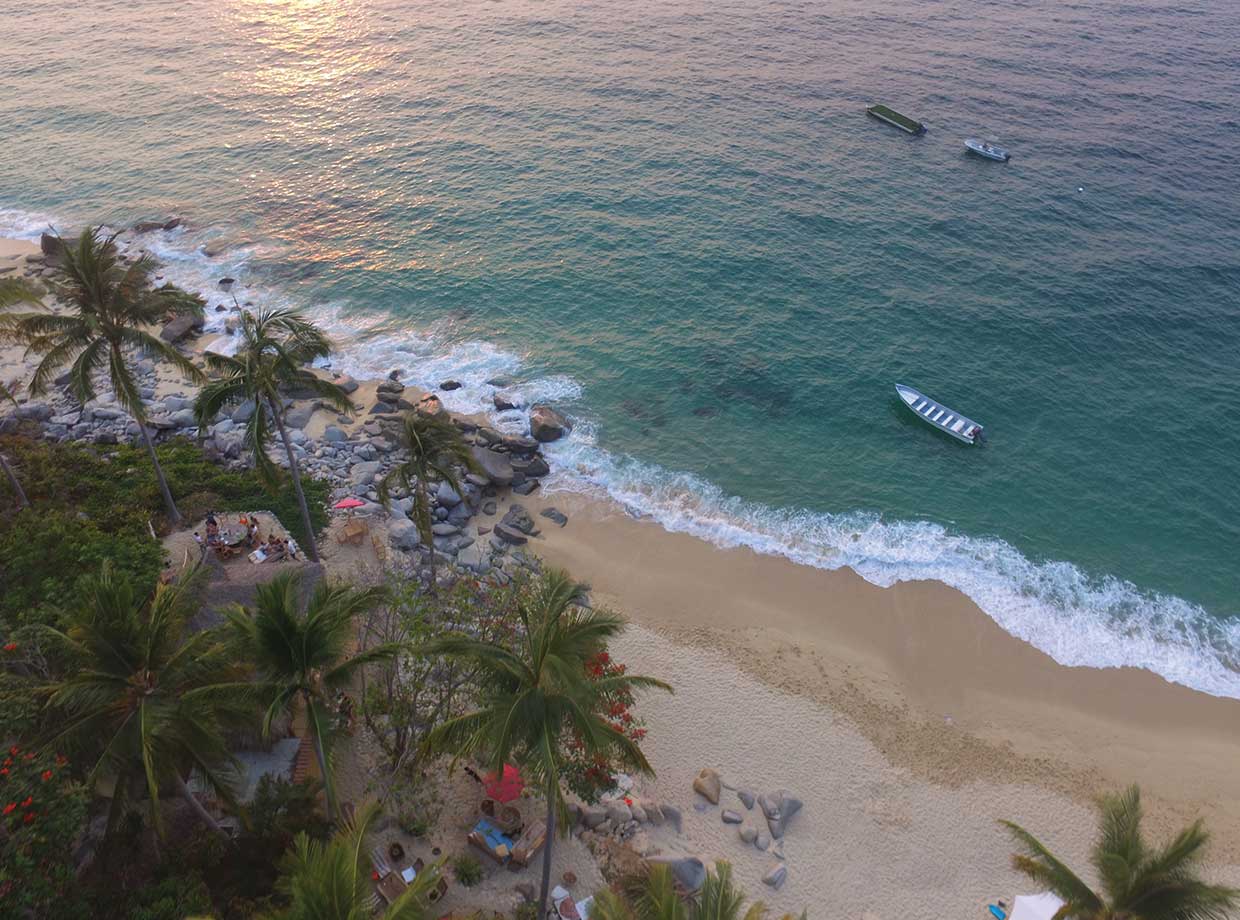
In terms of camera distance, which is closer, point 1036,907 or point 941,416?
point 1036,907

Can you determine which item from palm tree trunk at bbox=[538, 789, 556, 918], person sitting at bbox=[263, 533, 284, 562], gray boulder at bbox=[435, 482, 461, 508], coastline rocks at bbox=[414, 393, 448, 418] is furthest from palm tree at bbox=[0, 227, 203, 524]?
palm tree trunk at bbox=[538, 789, 556, 918]

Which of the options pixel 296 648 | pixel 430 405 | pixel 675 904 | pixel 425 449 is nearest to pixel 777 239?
pixel 430 405

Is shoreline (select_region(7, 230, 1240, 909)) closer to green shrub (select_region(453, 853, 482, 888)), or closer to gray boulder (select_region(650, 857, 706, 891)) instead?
gray boulder (select_region(650, 857, 706, 891))

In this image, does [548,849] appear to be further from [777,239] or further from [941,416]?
[777,239]

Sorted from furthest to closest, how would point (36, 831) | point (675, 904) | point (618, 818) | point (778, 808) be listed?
point (778, 808), point (618, 818), point (36, 831), point (675, 904)

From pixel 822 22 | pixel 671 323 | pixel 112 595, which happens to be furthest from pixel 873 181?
pixel 112 595

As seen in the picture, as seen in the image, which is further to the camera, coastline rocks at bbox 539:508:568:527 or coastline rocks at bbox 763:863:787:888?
coastline rocks at bbox 539:508:568:527

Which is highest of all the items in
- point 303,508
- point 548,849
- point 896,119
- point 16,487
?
point 896,119
